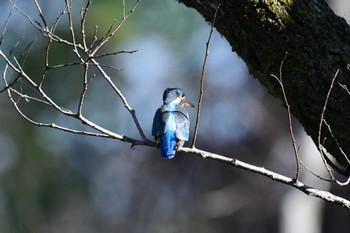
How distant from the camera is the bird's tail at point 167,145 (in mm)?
4349

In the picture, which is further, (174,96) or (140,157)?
(140,157)

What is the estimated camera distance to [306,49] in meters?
4.00

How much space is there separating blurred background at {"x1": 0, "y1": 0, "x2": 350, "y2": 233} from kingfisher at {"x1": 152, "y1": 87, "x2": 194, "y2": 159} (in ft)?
23.1

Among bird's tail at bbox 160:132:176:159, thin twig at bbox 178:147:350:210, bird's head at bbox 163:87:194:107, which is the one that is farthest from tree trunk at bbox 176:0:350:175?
bird's head at bbox 163:87:194:107

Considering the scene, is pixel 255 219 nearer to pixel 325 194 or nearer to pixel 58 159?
pixel 58 159

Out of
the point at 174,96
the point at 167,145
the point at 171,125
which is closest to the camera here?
the point at 167,145

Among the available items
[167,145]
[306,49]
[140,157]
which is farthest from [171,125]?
[140,157]

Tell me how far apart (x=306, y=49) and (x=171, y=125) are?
95 cm

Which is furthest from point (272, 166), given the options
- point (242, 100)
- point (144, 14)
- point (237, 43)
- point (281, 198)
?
point (237, 43)

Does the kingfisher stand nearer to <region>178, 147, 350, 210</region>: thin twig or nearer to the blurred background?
<region>178, 147, 350, 210</region>: thin twig

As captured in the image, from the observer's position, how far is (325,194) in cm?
365

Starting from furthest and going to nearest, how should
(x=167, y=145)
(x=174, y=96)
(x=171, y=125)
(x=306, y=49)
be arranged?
1. (x=174, y=96)
2. (x=171, y=125)
3. (x=167, y=145)
4. (x=306, y=49)

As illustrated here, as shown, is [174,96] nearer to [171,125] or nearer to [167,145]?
[171,125]

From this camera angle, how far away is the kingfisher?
4383 mm
